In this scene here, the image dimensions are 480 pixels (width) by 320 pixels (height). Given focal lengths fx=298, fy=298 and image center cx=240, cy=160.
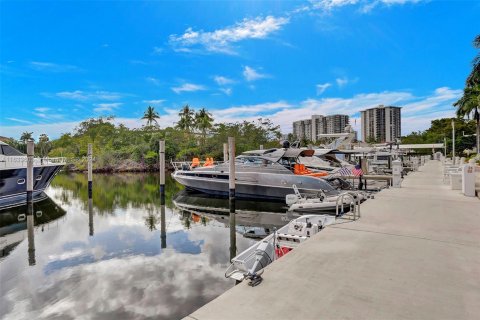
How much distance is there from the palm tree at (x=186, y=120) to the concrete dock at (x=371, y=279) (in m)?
56.8

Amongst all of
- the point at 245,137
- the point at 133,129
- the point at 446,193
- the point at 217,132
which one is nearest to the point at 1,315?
the point at 446,193

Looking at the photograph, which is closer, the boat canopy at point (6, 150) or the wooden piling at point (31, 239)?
the wooden piling at point (31, 239)

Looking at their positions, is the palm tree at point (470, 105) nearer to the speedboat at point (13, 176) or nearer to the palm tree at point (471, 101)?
the palm tree at point (471, 101)

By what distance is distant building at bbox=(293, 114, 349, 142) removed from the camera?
318ft

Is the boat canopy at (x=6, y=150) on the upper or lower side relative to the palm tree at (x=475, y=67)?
lower

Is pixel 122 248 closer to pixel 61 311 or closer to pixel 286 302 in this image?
pixel 61 311

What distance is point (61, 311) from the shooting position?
18.1 feet

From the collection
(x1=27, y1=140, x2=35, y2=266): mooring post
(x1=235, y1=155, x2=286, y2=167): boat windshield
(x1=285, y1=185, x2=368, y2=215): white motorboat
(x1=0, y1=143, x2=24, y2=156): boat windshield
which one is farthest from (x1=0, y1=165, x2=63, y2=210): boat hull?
(x1=285, y1=185, x2=368, y2=215): white motorboat

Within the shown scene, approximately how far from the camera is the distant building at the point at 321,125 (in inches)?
3812

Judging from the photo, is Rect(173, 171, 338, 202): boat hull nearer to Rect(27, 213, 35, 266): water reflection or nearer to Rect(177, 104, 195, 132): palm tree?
Rect(27, 213, 35, 266): water reflection

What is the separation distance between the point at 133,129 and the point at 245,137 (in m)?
23.8

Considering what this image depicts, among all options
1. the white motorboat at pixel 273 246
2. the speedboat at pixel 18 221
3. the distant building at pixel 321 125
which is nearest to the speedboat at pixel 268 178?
the white motorboat at pixel 273 246

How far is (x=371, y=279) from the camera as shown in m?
3.72

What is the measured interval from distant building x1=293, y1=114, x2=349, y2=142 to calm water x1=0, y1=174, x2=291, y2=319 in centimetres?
8279
